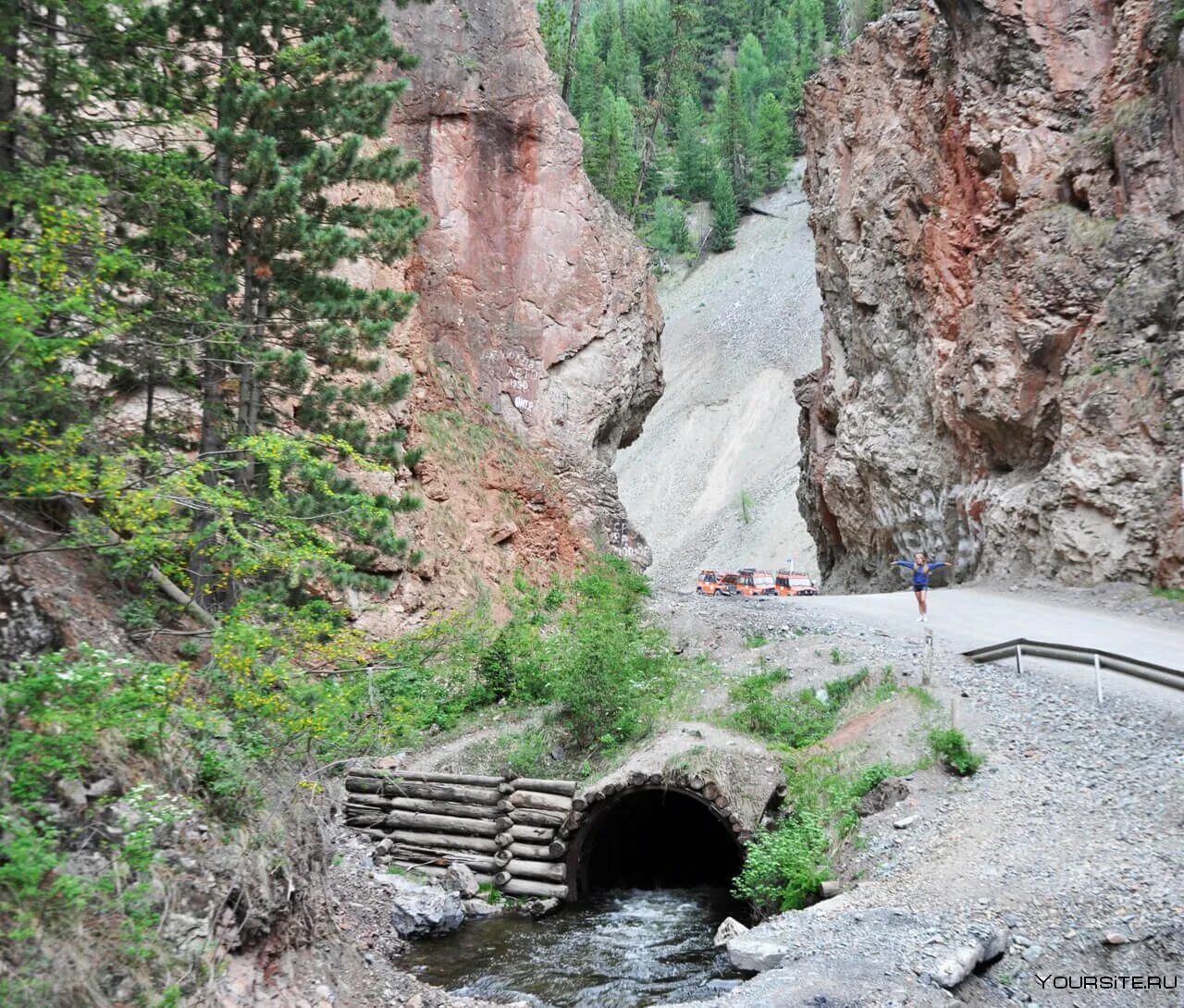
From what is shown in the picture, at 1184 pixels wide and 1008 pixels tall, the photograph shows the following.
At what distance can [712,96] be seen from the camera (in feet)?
363

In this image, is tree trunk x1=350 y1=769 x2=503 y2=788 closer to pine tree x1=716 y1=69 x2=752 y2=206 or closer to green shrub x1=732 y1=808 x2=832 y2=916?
green shrub x1=732 y1=808 x2=832 y2=916

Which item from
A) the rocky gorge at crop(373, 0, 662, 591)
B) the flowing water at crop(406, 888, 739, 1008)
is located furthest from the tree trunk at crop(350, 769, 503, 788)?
the rocky gorge at crop(373, 0, 662, 591)

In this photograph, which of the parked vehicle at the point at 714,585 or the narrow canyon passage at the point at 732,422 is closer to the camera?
the parked vehicle at the point at 714,585

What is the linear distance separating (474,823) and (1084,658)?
1027 centimetres

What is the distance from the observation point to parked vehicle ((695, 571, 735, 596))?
3928cm

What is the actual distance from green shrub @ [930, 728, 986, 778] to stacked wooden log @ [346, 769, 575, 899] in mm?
5630

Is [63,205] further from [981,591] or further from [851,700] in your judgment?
[981,591]

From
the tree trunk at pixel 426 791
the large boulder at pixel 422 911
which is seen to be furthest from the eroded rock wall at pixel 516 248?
the large boulder at pixel 422 911

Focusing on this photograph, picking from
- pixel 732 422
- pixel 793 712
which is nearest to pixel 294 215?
pixel 793 712

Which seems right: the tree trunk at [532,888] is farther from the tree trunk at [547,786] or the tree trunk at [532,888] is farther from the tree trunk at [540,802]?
the tree trunk at [547,786]

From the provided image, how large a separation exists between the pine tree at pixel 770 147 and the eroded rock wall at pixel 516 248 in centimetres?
6737

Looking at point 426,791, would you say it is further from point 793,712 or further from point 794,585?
point 794,585

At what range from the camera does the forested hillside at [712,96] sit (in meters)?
86.9

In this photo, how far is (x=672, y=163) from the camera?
96.6 meters
